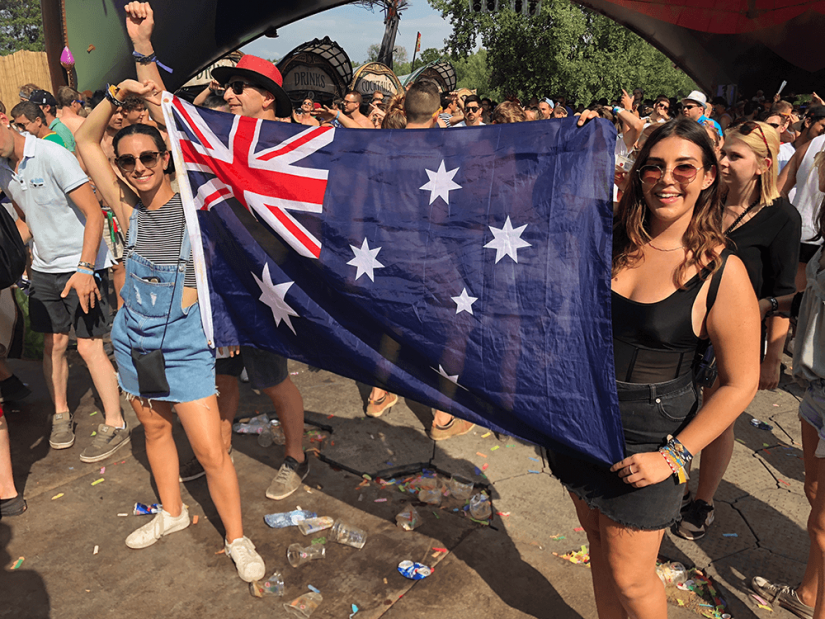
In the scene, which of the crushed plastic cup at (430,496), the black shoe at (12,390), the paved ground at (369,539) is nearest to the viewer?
the paved ground at (369,539)

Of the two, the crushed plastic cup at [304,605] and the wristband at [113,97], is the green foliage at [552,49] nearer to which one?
the wristband at [113,97]

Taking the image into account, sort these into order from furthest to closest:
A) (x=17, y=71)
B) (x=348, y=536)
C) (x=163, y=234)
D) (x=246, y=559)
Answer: (x=17, y=71) → (x=348, y=536) → (x=246, y=559) → (x=163, y=234)

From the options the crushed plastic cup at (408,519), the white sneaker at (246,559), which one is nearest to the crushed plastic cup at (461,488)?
the crushed plastic cup at (408,519)

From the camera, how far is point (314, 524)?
10.8ft

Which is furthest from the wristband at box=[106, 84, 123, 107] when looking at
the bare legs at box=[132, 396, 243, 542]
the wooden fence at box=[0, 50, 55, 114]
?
the wooden fence at box=[0, 50, 55, 114]

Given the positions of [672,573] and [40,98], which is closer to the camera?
[672,573]

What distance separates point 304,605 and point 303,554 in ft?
1.10

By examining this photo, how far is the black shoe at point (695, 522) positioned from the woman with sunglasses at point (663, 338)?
1.31 meters

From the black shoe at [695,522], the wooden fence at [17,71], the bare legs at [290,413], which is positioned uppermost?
the wooden fence at [17,71]

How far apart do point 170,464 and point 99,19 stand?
60.8 ft

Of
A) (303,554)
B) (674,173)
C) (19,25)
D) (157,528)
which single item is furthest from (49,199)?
(19,25)

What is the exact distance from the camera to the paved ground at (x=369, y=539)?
9.20ft

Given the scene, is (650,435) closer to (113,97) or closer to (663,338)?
(663,338)

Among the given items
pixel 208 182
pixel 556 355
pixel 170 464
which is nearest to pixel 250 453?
pixel 170 464
